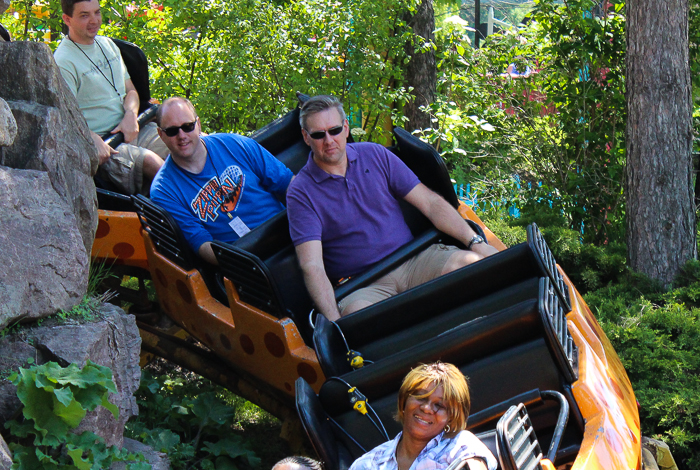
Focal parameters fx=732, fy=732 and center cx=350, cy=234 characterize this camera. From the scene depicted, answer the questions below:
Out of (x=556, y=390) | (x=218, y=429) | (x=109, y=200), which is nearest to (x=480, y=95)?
(x=109, y=200)

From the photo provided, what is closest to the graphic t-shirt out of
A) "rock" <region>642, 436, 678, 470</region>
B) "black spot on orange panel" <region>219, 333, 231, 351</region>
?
"black spot on orange panel" <region>219, 333, 231, 351</region>

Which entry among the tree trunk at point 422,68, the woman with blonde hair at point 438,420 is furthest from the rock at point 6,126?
the tree trunk at point 422,68

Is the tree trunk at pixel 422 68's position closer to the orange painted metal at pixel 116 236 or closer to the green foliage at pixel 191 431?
the orange painted metal at pixel 116 236

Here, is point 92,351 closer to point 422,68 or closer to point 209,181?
point 209,181

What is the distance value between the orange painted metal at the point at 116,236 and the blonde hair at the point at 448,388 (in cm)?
237

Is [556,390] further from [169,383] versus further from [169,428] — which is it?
[169,383]

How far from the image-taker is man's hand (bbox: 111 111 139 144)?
4105mm

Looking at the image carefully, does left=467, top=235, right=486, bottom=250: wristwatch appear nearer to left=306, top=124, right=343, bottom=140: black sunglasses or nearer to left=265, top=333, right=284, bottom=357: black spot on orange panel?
left=306, top=124, right=343, bottom=140: black sunglasses

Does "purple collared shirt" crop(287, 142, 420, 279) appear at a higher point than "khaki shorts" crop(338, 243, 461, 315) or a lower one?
higher

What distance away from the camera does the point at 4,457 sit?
1833mm

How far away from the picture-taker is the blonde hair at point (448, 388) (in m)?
1.62

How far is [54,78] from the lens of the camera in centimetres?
247

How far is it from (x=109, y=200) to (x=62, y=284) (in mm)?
1694

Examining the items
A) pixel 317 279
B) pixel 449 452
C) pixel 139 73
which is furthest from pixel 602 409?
pixel 139 73
